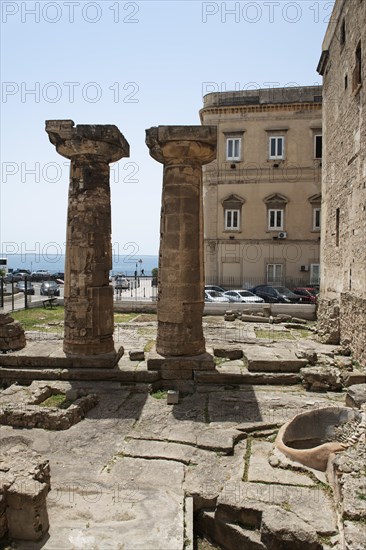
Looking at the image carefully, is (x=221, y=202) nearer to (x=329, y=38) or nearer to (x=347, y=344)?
(x=329, y=38)

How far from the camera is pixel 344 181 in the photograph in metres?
13.1

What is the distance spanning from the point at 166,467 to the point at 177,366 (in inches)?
138

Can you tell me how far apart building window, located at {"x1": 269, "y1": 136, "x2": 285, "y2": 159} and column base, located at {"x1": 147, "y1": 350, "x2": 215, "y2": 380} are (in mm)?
20931

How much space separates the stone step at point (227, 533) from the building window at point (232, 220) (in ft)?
→ 76.6

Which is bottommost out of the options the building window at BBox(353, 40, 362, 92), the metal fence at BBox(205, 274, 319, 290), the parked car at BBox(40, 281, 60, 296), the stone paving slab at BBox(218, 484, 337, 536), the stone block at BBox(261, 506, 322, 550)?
the stone paving slab at BBox(218, 484, 337, 536)

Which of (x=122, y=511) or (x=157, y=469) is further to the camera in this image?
(x=157, y=469)

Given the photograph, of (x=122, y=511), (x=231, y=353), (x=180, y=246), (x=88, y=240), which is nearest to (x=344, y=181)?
(x=231, y=353)

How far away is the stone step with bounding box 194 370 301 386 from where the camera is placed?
880cm

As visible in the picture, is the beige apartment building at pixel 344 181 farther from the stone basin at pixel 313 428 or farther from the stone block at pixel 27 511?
the stone block at pixel 27 511

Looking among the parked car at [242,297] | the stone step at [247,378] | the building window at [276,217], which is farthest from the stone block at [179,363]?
the building window at [276,217]

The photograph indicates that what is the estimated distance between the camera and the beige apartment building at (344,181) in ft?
36.3

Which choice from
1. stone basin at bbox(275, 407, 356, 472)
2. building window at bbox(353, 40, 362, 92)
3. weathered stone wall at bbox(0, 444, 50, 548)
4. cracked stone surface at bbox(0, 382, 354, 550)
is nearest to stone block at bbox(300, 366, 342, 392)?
cracked stone surface at bbox(0, 382, 354, 550)

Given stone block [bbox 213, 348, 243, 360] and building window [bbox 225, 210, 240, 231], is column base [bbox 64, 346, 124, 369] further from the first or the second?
building window [bbox 225, 210, 240, 231]

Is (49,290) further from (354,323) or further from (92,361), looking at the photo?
(354,323)
